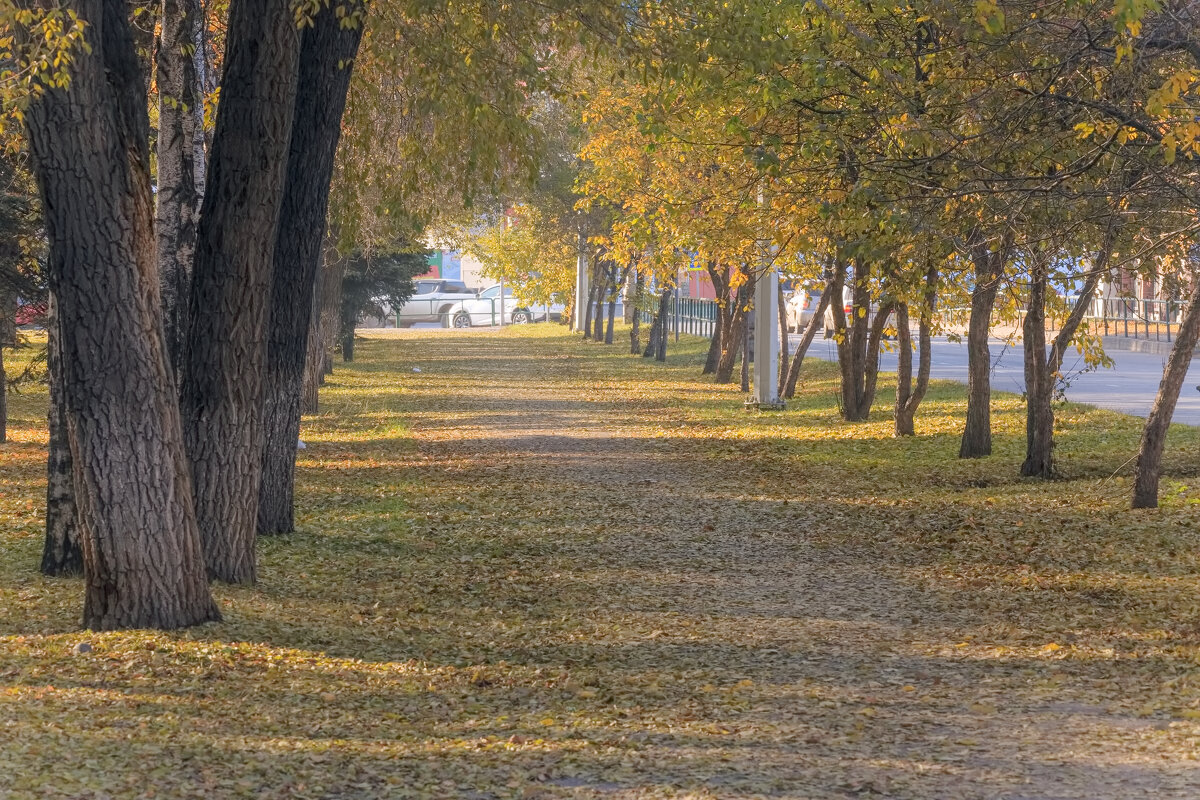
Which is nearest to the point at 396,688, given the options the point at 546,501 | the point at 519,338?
the point at 546,501

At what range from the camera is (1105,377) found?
1175 inches

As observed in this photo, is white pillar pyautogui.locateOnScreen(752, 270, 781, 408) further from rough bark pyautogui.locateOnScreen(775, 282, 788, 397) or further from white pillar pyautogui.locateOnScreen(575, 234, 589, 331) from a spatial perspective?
white pillar pyautogui.locateOnScreen(575, 234, 589, 331)

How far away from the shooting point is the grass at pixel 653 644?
6.01m

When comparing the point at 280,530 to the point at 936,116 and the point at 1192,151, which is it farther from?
the point at 1192,151

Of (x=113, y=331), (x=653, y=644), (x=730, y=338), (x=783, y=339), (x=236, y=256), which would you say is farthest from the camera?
(x=730, y=338)

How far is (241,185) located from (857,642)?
4.58m

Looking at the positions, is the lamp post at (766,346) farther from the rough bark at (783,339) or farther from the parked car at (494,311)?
the parked car at (494,311)

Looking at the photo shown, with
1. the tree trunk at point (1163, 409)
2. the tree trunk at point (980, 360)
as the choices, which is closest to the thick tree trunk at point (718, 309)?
the tree trunk at point (980, 360)

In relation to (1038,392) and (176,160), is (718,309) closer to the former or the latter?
(1038,392)

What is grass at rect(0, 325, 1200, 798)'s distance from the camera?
6012 millimetres

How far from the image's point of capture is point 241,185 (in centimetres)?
909

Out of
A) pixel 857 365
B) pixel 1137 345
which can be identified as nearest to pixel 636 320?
pixel 1137 345

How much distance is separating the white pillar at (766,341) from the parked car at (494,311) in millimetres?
44330

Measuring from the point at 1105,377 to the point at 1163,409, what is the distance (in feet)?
60.1
